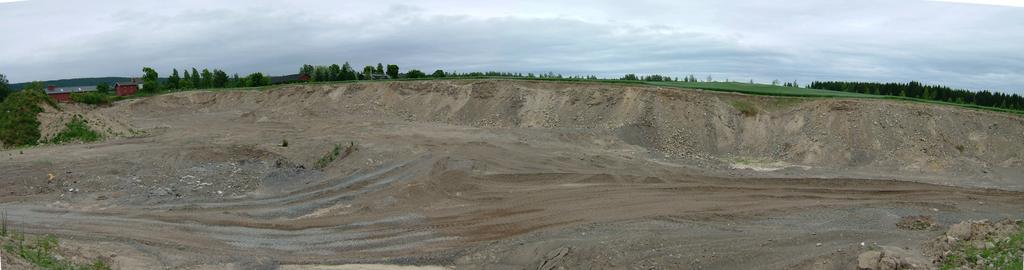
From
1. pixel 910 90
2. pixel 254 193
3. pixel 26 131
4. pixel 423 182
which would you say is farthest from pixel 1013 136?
pixel 26 131

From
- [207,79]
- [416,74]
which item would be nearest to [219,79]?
[207,79]

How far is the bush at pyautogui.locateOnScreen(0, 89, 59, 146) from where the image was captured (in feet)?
81.3

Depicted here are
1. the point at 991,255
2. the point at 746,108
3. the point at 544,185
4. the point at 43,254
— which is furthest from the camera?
the point at 746,108

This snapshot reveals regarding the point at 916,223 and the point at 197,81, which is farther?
the point at 197,81

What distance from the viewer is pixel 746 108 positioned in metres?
27.8

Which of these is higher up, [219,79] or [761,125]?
[219,79]

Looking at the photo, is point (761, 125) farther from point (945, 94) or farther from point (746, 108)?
point (945, 94)

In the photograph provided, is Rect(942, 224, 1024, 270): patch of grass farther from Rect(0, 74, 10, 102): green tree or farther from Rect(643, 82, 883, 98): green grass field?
Rect(0, 74, 10, 102): green tree

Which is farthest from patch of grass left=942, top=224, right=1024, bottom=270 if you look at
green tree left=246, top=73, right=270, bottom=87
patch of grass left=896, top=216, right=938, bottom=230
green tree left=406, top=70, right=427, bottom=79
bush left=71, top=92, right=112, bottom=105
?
green tree left=246, top=73, right=270, bottom=87

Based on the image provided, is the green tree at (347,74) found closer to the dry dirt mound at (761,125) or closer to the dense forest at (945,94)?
the dry dirt mound at (761,125)

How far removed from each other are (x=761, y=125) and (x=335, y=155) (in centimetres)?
1575

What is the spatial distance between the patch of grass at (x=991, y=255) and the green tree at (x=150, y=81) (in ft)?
186

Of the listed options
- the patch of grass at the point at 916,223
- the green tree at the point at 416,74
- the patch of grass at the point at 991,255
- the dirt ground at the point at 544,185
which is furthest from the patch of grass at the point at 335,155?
Result: the green tree at the point at 416,74

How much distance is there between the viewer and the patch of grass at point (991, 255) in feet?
23.1
